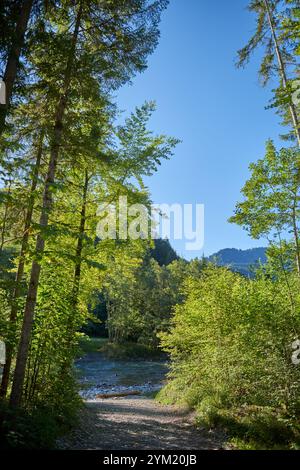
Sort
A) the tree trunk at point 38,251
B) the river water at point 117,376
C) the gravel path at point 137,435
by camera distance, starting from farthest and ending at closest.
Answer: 1. the river water at point 117,376
2. the gravel path at point 137,435
3. the tree trunk at point 38,251

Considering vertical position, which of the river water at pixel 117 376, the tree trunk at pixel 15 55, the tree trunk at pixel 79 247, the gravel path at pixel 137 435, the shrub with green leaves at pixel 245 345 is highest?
the tree trunk at pixel 15 55

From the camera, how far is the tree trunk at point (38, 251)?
6.66 metres

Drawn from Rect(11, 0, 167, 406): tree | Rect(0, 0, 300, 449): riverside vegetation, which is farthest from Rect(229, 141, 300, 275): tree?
Rect(11, 0, 167, 406): tree

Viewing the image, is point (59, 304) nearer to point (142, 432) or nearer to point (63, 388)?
point (63, 388)

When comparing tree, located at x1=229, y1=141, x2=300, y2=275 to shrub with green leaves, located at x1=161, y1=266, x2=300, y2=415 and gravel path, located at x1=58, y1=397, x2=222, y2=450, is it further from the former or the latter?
gravel path, located at x1=58, y1=397, x2=222, y2=450

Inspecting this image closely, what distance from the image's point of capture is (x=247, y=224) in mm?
10039

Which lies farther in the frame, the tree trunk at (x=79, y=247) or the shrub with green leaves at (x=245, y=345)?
the tree trunk at (x=79, y=247)

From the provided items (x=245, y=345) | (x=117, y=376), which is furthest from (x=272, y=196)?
(x=117, y=376)

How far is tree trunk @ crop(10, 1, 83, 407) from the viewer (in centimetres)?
666

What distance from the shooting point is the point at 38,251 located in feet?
20.0

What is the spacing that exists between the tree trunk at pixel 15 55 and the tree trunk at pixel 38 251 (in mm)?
1035

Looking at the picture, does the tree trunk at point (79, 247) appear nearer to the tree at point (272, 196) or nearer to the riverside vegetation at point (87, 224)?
the riverside vegetation at point (87, 224)

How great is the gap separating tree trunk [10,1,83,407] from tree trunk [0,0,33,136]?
3.40ft

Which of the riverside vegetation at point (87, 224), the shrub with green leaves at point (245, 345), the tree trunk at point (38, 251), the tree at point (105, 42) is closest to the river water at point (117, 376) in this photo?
the shrub with green leaves at point (245, 345)
